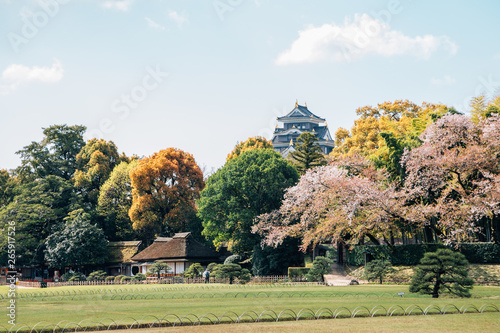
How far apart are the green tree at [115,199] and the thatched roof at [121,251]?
423cm

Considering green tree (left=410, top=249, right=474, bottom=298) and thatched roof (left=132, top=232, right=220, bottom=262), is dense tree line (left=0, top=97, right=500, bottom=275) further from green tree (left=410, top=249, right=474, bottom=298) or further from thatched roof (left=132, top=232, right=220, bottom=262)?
green tree (left=410, top=249, right=474, bottom=298)

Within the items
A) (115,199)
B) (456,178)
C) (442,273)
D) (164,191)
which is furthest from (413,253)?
Result: (115,199)

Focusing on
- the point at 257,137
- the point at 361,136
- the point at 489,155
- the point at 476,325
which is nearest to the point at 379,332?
the point at 476,325

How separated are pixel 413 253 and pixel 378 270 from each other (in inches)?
→ 133

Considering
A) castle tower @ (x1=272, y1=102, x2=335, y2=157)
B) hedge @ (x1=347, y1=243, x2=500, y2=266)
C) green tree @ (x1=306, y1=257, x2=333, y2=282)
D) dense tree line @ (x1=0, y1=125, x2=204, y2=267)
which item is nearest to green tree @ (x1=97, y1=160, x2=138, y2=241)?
dense tree line @ (x1=0, y1=125, x2=204, y2=267)

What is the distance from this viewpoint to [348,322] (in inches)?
569

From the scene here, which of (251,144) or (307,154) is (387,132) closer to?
(307,154)


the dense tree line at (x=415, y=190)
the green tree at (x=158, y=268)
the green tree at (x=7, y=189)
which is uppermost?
the green tree at (x=7, y=189)

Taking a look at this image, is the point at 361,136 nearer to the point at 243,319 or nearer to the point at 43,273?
the point at 243,319

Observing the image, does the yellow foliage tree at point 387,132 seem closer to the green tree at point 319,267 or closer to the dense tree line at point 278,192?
the dense tree line at point 278,192

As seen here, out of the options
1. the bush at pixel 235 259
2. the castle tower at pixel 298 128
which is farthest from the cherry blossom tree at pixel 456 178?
the castle tower at pixel 298 128

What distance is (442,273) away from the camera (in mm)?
20500

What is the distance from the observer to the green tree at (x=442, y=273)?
2028 centimetres

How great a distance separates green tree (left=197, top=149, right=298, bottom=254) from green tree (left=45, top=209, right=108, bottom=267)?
14.2 m
